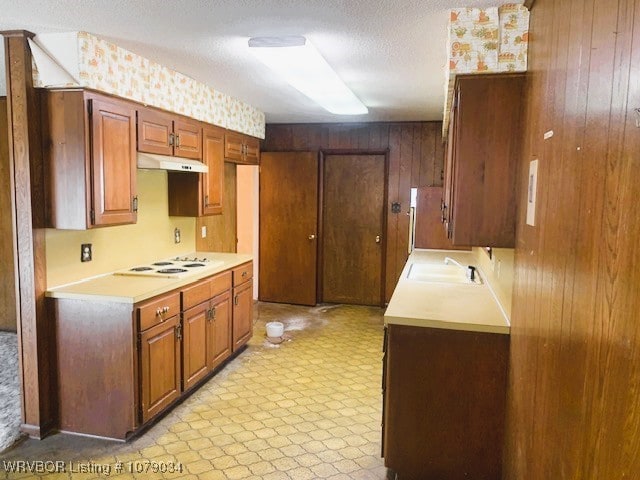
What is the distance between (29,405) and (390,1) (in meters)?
2.96

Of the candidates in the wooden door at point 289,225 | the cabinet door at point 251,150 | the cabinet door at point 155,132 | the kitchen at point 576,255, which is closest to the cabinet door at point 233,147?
the cabinet door at point 251,150

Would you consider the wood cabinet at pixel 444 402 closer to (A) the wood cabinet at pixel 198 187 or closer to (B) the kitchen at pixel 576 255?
(B) the kitchen at pixel 576 255

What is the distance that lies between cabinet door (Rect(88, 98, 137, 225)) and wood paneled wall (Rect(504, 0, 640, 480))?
2331 mm

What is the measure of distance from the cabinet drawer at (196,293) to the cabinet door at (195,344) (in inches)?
1.7

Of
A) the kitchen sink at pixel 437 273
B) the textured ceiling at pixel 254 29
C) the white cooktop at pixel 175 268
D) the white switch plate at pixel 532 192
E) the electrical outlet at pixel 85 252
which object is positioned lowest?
the kitchen sink at pixel 437 273

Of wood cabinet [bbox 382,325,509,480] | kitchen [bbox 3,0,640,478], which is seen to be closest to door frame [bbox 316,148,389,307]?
wood cabinet [bbox 382,325,509,480]

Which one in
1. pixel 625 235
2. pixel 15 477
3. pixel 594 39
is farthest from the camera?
pixel 15 477

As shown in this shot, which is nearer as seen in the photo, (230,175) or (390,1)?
(390,1)

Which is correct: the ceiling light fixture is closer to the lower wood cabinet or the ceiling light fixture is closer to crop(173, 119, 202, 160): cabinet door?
crop(173, 119, 202, 160): cabinet door

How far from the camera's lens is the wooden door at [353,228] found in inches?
237

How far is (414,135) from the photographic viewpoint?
18.7 feet

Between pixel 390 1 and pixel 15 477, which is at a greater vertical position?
pixel 390 1

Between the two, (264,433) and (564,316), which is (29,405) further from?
(564,316)

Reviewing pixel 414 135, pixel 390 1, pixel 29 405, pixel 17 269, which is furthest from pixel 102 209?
pixel 414 135
